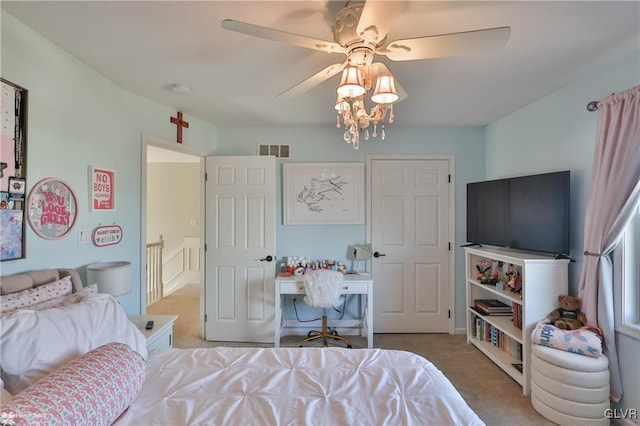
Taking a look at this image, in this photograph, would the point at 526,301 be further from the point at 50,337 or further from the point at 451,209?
the point at 50,337

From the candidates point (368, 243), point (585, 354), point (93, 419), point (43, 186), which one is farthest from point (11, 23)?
point (585, 354)

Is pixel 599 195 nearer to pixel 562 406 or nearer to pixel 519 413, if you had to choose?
pixel 562 406

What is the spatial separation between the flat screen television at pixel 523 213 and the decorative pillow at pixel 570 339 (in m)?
0.57

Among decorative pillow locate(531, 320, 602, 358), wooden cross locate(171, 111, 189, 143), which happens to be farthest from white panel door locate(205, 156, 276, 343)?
decorative pillow locate(531, 320, 602, 358)

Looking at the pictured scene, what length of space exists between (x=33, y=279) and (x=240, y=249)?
1.84 meters

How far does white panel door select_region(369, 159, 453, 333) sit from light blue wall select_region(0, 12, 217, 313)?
2.40 m

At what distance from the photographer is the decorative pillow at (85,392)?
847 mm

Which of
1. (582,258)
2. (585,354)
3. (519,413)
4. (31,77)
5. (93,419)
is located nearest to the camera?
(93,419)

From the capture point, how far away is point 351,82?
1339mm

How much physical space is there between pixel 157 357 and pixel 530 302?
2.57 meters

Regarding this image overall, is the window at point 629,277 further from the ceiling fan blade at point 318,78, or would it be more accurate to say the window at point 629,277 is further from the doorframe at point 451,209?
the ceiling fan blade at point 318,78

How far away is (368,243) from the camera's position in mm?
3434

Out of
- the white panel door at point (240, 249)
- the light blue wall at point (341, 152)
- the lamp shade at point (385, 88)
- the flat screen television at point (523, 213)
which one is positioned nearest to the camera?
the lamp shade at point (385, 88)

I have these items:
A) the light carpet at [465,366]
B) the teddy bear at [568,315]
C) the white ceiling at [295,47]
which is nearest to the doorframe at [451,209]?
the light carpet at [465,366]
